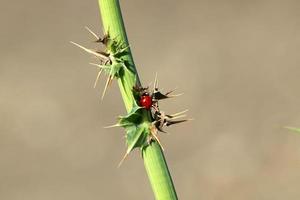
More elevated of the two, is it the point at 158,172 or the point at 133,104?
the point at 133,104

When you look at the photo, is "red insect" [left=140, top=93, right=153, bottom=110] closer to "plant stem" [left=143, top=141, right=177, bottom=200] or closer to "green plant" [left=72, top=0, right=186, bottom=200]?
"green plant" [left=72, top=0, right=186, bottom=200]

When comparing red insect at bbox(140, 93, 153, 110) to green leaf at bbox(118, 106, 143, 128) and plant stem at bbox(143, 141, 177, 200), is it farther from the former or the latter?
plant stem at bbox(143, 141, 177, 200)

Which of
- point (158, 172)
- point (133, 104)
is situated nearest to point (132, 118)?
point (133, 104)

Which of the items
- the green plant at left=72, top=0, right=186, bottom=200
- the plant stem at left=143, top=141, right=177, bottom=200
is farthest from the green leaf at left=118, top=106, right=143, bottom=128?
the plant stem at left=143, top=141, right=177, bottom=200

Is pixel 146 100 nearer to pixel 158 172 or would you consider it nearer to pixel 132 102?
pixel 132 102

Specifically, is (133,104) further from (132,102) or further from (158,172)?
(158,172)

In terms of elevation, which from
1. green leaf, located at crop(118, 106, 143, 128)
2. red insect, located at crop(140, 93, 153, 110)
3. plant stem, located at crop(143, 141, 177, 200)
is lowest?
plant stem, located at crop(143, 141, 177, 200)

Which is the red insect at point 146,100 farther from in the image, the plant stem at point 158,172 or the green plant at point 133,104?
the plant stem at point 158,172

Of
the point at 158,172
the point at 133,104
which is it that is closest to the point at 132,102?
the point at 133,104

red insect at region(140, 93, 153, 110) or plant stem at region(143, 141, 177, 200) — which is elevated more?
red insect at region(140, 93, 153, 110)
